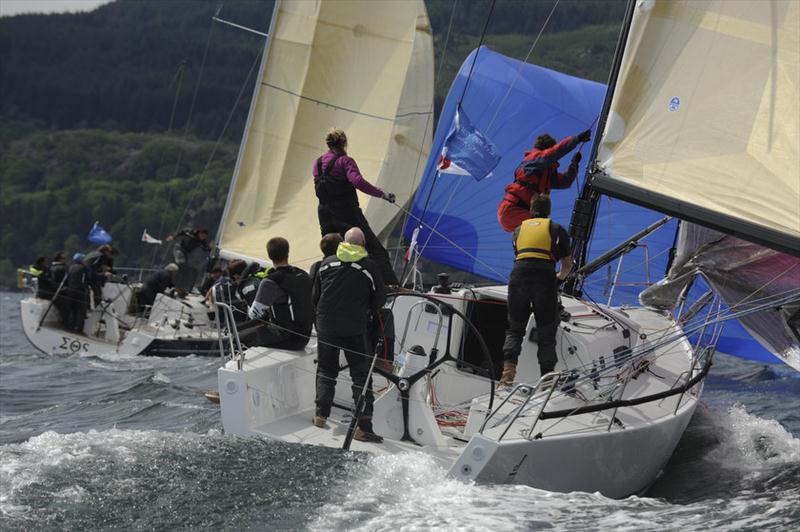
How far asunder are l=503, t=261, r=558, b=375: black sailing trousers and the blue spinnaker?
686 cm

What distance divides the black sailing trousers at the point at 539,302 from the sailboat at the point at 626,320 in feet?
0.52

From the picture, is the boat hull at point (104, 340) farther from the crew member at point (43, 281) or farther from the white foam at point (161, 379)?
the white foam at point (161, 379)

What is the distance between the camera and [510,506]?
205 inches

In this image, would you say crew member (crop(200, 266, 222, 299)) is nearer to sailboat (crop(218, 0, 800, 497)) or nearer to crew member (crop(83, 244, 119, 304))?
crew member (crop(83, 244, 119, 304))

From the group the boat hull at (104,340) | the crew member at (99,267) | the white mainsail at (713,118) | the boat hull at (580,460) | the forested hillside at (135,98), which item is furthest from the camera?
the forested hillside at (135,98)

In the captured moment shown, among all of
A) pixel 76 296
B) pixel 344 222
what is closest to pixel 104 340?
pixel 76 296

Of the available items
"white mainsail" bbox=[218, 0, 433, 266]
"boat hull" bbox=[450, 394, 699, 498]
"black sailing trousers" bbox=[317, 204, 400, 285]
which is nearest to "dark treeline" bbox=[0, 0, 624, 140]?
"white mainsail" bbox=[218, 0, 433, 266]

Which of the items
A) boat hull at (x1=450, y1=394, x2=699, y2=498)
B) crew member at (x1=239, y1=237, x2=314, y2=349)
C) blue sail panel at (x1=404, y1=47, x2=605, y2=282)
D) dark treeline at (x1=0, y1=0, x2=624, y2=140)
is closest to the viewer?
boat hull at (x1=450, y1=394, x2=699, y2=498)

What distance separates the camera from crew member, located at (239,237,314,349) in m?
6.96

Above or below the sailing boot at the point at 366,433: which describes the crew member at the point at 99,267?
below

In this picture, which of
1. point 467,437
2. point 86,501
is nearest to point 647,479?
point 467,437

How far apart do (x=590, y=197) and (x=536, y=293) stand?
1295 mm

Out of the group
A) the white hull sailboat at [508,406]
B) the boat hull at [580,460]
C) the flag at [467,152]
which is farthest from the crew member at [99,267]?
the boat hull at [580,460]

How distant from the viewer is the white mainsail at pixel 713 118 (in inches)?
255
